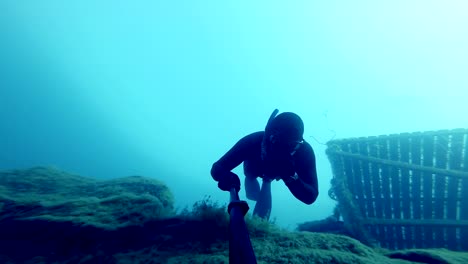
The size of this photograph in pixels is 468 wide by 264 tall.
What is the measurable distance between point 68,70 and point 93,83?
1522 centimetres

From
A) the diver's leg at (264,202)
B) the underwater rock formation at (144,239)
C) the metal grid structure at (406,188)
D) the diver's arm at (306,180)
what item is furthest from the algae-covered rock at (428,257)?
the metal grid structure at (406,188)

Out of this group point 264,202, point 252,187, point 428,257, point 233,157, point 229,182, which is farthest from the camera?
point 252,187

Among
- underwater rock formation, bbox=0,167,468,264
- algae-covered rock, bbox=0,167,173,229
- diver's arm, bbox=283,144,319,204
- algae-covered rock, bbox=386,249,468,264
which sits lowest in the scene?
algae-covered rock, bbox=386,249,468,264

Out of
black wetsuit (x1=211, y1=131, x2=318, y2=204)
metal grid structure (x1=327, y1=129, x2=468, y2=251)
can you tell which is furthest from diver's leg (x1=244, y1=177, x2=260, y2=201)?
metal grid structure (x1=327, y1=129, x2=468, y2=251)

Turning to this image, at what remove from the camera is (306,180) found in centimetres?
394

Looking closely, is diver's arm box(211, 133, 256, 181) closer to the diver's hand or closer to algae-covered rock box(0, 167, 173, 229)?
the diver's hand

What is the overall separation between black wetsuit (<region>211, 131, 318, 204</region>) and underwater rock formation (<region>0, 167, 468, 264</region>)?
0.66 m

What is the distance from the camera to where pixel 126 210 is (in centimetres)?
463

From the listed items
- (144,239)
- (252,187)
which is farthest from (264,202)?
(144,239)

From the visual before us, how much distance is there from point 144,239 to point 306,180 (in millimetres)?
2413

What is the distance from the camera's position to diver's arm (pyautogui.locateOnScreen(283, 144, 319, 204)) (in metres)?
3.60

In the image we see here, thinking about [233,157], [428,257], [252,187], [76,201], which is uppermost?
[233,157]

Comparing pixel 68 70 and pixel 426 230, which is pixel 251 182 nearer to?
pixel 426 230

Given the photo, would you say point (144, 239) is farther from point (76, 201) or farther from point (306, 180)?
point (306, 180)
